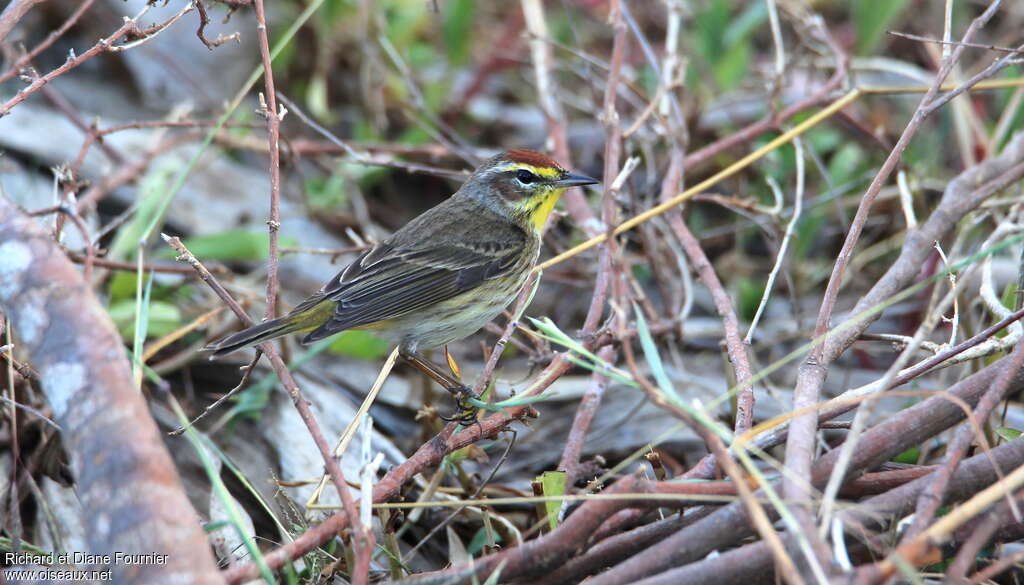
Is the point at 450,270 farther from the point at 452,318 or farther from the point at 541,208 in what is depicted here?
the point at 541,208

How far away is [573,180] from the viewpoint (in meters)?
4.45

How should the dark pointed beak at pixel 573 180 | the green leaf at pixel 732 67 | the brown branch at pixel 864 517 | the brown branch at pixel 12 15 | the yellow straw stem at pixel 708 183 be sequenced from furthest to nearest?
the green leaf at pixel 732 67 < the dark pointed beak at pixel 573 180 < the yellow straw stem at pixel 708 183 < the brown branch at pixel 12 15 < the brown branch at pixel 864 517

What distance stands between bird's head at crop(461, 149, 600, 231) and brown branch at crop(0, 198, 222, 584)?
8.13 ft

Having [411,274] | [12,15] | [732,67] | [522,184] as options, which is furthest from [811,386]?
[732,67]

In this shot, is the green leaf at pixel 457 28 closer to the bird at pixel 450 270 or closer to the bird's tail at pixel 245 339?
the bird at pixel 450 270

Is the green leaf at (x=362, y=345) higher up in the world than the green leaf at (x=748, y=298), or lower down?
higher up

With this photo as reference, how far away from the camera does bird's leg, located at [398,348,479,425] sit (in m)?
3.63

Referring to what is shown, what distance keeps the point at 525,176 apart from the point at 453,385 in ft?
3.76

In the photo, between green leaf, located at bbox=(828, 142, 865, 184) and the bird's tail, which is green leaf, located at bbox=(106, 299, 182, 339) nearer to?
the bird's tail

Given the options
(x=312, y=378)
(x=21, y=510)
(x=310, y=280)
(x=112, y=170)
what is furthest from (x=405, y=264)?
(x=112, y=170)

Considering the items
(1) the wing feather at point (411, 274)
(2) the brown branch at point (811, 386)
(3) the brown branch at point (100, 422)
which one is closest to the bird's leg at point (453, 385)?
(1) the wing feather at point (411, 274)

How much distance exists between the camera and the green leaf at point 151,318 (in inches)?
168

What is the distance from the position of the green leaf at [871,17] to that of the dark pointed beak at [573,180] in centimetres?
239

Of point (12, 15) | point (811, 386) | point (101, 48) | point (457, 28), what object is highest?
point (457, 28)
